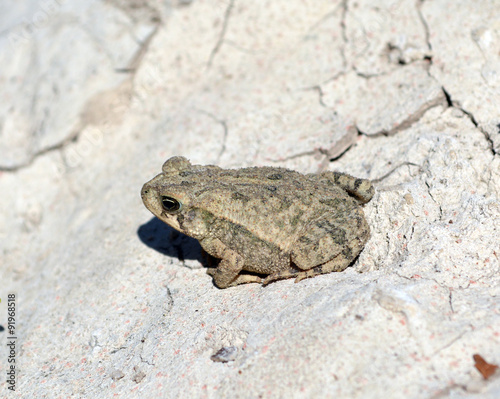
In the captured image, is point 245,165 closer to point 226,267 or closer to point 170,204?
point 170,204

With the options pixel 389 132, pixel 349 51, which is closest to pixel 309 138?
pixel 389 132

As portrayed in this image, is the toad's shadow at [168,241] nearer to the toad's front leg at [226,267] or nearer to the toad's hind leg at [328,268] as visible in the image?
the toad's front leg at [226,267]

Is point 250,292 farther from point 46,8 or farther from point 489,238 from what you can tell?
point 46,8

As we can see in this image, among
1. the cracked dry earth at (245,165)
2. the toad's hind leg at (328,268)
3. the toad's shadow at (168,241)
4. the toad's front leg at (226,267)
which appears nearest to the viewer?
the cracked dry earth at (245,165)

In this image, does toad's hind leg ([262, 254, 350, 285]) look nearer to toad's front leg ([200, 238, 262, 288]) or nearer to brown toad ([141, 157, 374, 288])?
brown toad ([141, 157, 374, 288])

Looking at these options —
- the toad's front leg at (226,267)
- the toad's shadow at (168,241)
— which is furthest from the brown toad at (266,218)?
the toad's shadow at (168,241)

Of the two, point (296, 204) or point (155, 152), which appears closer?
point (296, 204)

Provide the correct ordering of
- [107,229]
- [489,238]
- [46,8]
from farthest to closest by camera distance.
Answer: [46,8]
[107,229]
[489,238]
